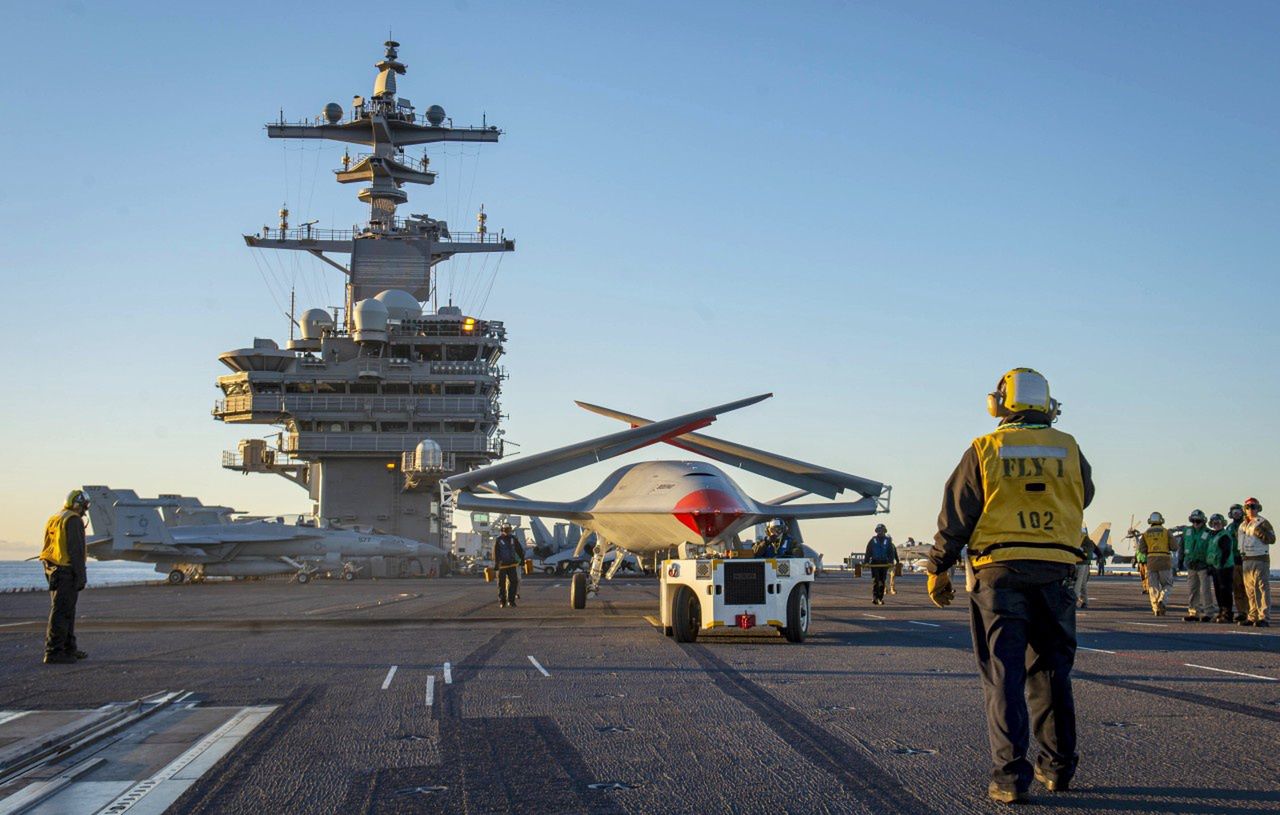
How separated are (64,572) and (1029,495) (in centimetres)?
1195

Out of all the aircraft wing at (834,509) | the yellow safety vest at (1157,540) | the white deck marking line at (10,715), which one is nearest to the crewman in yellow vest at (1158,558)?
the yellow safety vest at (1157,540)

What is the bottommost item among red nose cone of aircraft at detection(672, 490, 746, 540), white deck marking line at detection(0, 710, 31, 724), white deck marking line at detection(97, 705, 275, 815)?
Answer: white deck marking line at detection(0, 710, 31, 724)

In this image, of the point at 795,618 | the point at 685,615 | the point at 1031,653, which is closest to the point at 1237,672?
the point at 795,618

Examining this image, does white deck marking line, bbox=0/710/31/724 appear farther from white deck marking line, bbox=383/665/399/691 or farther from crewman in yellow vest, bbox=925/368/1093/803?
crewman in yellow vest, bbox=925/368/1093/803

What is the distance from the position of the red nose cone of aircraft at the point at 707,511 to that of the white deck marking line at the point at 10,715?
45.9ft

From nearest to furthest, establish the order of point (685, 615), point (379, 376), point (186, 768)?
point (186, 768)
point (685, 615)
point (379, 376)

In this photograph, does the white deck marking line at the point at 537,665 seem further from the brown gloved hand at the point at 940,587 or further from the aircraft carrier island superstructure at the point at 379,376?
the aircraft carrier island superstructure at the point at 379,376

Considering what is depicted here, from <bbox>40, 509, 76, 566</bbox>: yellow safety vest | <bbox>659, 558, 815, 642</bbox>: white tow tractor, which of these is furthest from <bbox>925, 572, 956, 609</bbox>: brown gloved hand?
<bbox>40, 509, 76, 566</bbox>: yellow safety vest

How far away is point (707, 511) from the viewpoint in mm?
21625

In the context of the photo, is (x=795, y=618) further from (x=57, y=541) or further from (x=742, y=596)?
(x=57, y=541)

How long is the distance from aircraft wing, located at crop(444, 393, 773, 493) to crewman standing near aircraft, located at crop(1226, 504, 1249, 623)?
1256 centimetres

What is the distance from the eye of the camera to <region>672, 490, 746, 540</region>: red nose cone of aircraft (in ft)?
71.1

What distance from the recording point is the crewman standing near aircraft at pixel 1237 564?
19870 millimetres

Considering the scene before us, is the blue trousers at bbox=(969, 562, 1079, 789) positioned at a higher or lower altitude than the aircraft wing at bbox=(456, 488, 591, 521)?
lower
